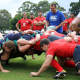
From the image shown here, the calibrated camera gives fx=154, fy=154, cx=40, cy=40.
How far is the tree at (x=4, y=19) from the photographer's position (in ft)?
171

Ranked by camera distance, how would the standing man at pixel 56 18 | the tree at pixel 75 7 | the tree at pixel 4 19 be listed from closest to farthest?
the standing man at pixel 56 18
the tree at pixel 75 7
the tree at pixel 4 19

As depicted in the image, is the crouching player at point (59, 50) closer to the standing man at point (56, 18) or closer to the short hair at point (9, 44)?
the short hair at point (9, 44)

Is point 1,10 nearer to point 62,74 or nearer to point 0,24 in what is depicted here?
point 0,24

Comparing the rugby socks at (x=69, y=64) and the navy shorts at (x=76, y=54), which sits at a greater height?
the navy shorts at (x=76, y=54)

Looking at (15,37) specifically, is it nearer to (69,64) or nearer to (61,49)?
(61,49)

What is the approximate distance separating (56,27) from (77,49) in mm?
2252

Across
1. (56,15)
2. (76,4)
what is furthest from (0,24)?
(56,15)

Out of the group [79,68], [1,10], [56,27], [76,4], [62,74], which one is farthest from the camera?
[1,10]

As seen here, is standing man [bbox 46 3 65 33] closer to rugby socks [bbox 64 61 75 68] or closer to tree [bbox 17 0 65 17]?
rugby socks [bbox 64 61 75 68]

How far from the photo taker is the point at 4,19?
178 feet

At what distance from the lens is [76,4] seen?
105ft

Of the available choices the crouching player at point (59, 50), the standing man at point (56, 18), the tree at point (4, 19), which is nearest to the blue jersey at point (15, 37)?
the crouching player at point (59, 50)

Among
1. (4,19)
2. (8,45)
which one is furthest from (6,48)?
(4,19)

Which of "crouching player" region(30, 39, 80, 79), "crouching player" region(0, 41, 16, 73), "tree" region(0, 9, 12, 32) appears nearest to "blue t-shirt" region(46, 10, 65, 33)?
"crouching player" region(0, 41, 16, 73)
